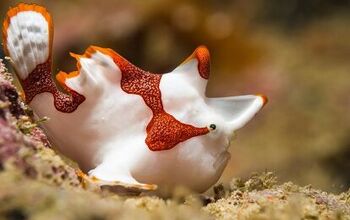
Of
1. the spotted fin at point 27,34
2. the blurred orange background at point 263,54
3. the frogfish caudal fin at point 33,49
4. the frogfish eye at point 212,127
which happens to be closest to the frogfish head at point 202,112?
the frogfish eye at point 212,127

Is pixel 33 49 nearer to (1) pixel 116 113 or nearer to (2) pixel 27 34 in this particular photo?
(2) pixel 27 34

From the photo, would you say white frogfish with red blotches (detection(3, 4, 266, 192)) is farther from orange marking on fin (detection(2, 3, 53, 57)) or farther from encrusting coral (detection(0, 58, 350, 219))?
encrusting coral (detection(0, 58, 350, 219))

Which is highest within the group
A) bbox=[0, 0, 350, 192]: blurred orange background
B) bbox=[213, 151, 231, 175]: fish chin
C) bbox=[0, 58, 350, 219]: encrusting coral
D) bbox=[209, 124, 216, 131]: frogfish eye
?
bbox=[0, 0, 350, 192]: blurred orange background

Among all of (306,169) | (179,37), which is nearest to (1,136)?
(306,169)

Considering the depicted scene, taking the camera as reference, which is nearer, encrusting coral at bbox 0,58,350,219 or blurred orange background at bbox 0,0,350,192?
encrusting coral at bbox 0,58,350,219

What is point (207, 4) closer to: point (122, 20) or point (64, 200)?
point (122, 20)

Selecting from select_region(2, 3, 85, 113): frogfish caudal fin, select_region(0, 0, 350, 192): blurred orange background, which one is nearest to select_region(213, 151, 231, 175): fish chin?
select_region(2, 3, 85, 113): frogfish caudal fin

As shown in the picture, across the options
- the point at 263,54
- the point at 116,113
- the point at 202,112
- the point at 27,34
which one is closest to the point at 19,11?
the point at 27,34
